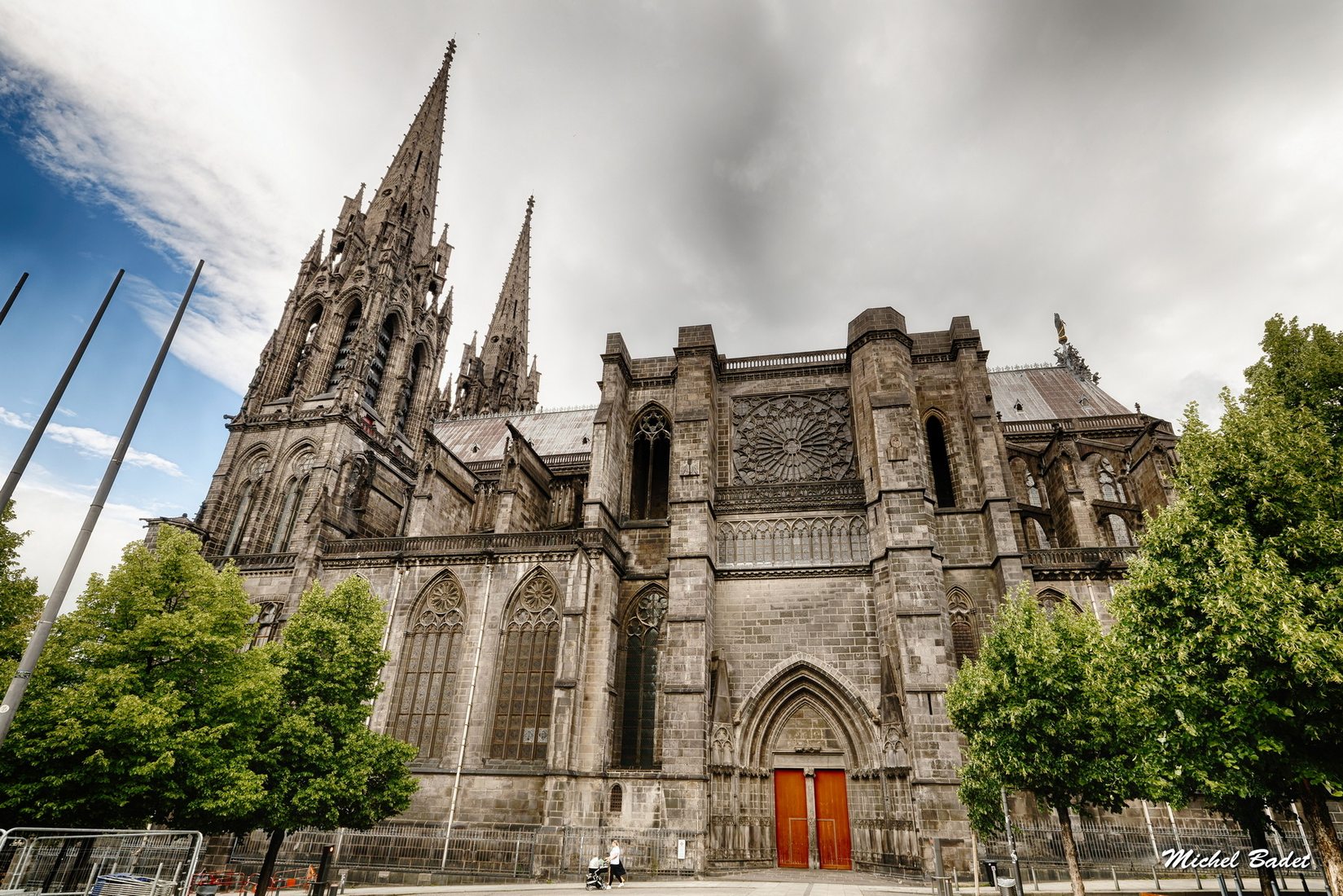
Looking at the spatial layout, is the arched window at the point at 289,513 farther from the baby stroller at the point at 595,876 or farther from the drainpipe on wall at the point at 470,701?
the baby stroller at the point at 595,876

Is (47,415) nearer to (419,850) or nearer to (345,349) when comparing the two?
(419,850)

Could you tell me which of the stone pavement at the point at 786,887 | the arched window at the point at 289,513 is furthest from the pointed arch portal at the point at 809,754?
the arched window at the point at 289,513

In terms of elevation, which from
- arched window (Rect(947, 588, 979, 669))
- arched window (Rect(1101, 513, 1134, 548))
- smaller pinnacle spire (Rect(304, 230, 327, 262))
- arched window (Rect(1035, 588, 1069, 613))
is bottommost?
arched window (Rect(947, 588, 979, 669))

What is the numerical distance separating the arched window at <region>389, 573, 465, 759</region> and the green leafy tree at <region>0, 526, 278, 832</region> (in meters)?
6.63

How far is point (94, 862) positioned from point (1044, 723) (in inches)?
601

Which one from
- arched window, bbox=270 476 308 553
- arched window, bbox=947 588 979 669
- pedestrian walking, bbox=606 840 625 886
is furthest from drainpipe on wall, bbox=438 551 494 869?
arched window, bbox=947 588 979 669

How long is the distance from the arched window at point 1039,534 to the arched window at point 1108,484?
3280 millimetres

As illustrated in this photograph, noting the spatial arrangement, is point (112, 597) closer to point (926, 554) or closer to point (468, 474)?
point (468, 474)

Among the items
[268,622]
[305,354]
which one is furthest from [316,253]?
[268,622]

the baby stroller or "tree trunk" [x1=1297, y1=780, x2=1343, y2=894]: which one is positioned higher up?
"tree trunk" [x1=1297, y1=780, x2=1343, y2=894]

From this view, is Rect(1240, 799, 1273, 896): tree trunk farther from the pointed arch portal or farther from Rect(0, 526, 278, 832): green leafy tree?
Rect(0, 526, 278, 832): green leafy tree

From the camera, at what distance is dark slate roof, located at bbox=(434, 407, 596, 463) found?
3462cm

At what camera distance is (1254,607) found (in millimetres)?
8516

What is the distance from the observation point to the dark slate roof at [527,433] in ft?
114
